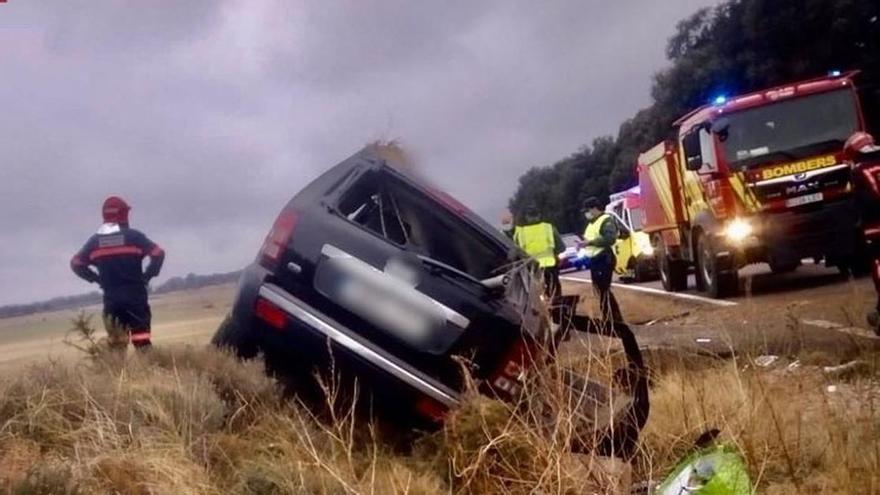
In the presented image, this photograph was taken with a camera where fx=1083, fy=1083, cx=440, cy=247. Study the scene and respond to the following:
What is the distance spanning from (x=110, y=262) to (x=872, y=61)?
84.3 ft

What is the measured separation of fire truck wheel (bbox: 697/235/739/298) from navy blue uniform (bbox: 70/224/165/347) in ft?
28.6

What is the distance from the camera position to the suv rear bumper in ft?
17.0

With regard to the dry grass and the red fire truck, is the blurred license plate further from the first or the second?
the dry grass

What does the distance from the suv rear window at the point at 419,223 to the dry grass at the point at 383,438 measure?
113cm

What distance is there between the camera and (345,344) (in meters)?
5.23

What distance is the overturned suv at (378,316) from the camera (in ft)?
17.1

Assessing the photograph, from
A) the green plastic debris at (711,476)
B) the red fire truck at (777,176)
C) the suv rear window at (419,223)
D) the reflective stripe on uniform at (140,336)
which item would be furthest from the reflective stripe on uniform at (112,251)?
the red fire truck at (777,176)

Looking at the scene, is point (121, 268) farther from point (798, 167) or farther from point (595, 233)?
point (798, 167)

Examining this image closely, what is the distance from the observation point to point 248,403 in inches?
219

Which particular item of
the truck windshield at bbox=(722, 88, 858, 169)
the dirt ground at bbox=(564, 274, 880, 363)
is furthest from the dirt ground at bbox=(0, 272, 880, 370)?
the truck windshield at bbox=(722, 88, 858, 169)

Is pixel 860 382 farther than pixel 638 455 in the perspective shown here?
Yes

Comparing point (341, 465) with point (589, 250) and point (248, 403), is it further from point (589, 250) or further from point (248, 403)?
point (589, 250)

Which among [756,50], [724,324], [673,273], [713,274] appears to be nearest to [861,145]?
[724,324]

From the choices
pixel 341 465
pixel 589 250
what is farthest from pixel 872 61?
pixel 341 465
